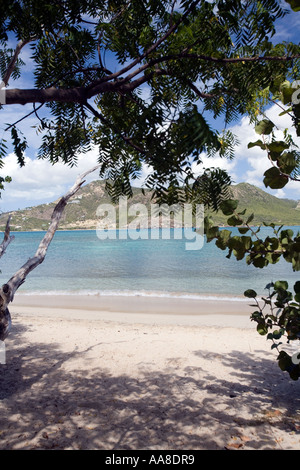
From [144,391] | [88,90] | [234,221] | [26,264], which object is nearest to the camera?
[88,90]

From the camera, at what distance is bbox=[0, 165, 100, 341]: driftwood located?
4.92 meters

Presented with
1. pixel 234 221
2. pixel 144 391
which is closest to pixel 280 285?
pixel 234 221

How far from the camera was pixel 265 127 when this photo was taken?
205cm

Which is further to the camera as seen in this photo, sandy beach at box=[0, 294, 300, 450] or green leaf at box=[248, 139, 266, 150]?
sandy beach at box=[0, 294, 300, 450]

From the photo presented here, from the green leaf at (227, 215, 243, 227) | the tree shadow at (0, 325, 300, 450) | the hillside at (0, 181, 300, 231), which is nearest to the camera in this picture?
the green leaf at (227, 215, 243, 227)

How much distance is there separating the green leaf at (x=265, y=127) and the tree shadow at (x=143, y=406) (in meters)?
3.37

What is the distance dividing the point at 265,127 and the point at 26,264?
4.58 meters

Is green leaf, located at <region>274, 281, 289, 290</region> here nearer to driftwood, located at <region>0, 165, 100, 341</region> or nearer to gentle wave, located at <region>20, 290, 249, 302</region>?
driftwood, located at <region>0, 165, 100, 341</region>

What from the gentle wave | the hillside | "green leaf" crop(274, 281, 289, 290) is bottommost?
the gentle wave

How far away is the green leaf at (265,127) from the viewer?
6.69 ft

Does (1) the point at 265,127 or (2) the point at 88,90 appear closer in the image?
(1) the point at 265,127

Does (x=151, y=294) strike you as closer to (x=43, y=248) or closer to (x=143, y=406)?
(x=43, y=248)

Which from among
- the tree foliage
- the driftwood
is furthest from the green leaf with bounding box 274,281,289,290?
the driftwood

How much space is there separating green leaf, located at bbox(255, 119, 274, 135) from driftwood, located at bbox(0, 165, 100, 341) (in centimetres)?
423
